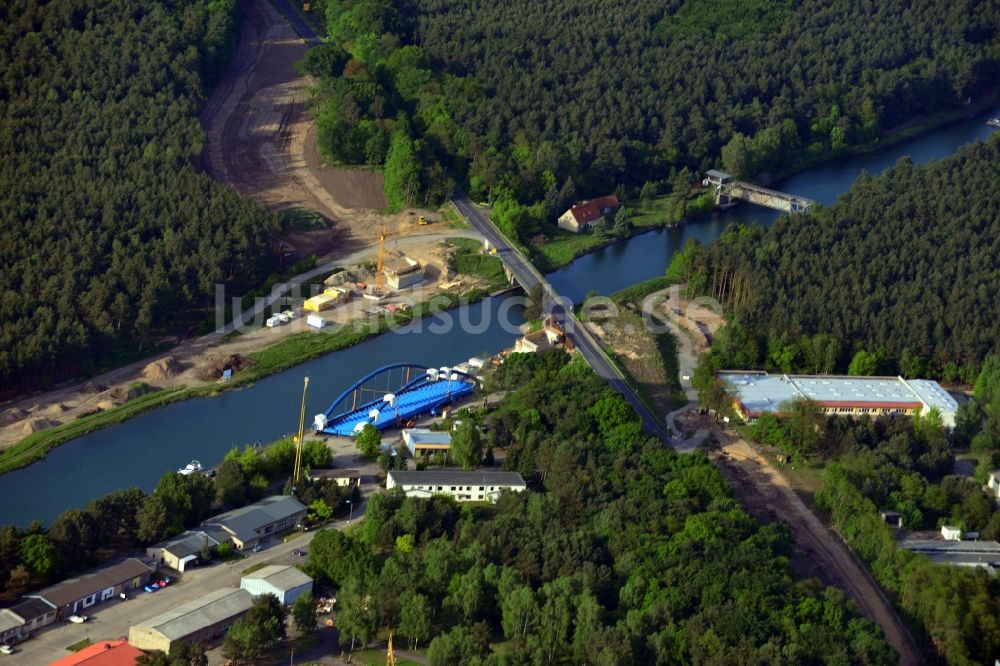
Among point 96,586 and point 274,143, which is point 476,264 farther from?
point 96,586

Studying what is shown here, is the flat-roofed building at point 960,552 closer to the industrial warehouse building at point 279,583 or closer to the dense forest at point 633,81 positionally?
the industrial warehouse building at point 279,583

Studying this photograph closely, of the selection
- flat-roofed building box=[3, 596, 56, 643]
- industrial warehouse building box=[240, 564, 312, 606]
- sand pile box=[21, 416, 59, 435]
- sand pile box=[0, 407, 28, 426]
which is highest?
sand pile box=[0, 407, 28, 426]

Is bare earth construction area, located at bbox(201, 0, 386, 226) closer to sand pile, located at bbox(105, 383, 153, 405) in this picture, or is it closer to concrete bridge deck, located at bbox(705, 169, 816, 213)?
concrete bridge deck, located at bbox(705, 169, 816, 213)

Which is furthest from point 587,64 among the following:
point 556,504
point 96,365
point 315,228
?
point 556,504

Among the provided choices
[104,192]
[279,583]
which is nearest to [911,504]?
[279,583]

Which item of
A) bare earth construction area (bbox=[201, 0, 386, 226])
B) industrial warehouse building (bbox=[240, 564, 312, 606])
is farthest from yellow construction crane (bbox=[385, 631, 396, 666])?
bare earth construction area (bbox=[201, 0, 386, 226])

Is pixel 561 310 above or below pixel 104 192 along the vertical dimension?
below

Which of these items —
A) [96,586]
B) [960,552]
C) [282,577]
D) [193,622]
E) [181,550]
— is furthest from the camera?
Result: [960,552]

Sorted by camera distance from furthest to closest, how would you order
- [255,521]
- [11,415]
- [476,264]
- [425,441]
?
[476,264]
[11,415]
[425,441]
[255,521]
